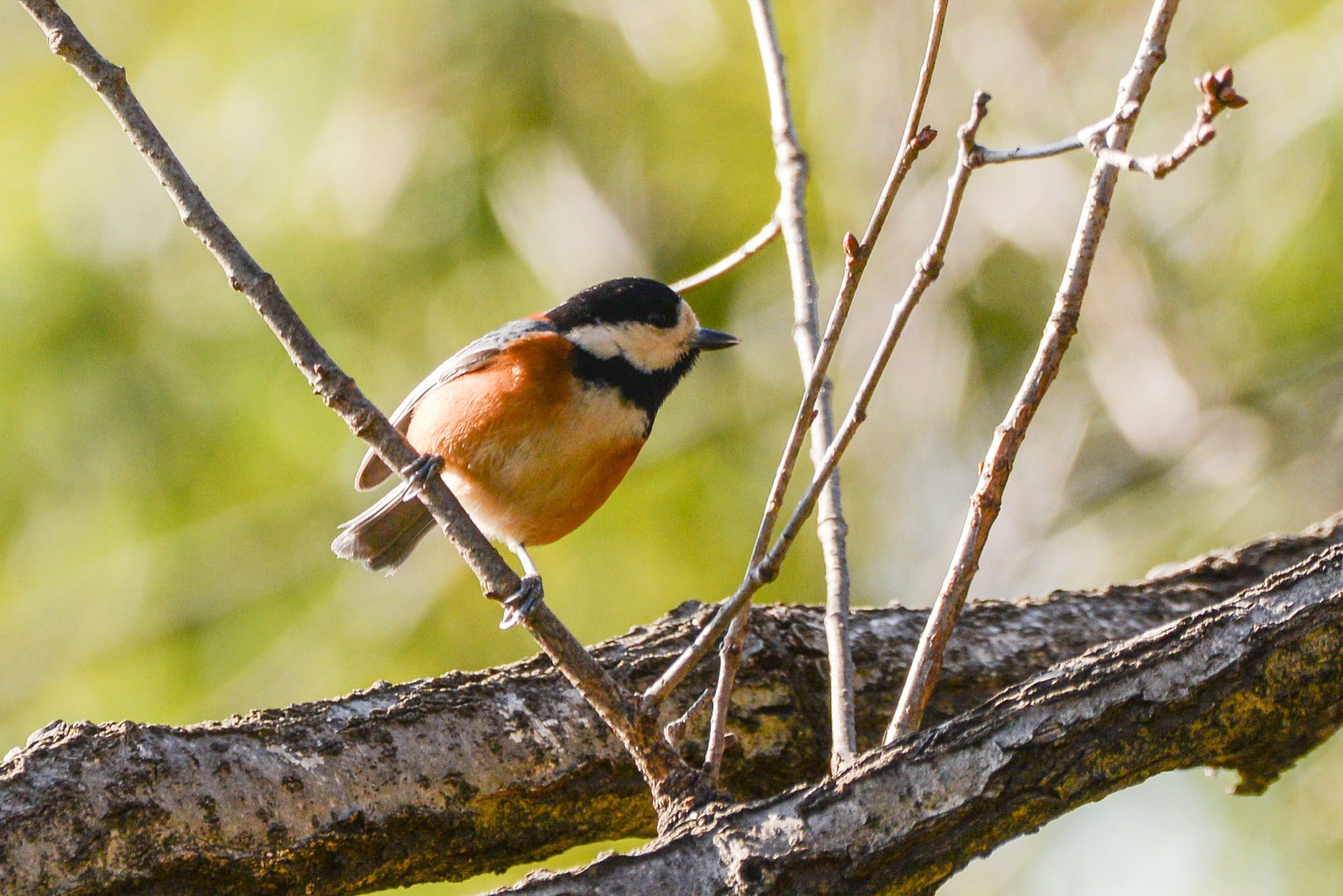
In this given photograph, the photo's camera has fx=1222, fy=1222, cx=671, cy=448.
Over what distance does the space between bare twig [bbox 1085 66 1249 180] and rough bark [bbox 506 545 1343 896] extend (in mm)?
810

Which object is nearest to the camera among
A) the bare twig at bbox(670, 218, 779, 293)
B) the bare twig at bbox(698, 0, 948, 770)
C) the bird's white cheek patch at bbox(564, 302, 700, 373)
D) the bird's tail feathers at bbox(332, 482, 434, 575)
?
the bare twig at bbox(698, 0, 948, 770)

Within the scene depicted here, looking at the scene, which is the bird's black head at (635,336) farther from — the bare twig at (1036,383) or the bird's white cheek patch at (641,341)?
the bare twig at (1036,383)

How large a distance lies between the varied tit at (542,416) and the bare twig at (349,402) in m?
1.03

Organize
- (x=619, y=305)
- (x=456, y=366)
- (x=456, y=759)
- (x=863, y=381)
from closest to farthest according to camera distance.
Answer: (x=863, y=381), (x=456, y=759), (x=456, y=366), (x=619, y=305)

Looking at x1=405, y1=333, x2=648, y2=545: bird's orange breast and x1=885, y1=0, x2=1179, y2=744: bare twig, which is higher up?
x1=405, y1=333, x2=648, y2=545: bird's orange breast

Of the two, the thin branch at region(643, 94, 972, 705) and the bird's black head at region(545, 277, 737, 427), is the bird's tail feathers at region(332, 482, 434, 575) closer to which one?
the bird's black head at region(545, 277, 737, 427)

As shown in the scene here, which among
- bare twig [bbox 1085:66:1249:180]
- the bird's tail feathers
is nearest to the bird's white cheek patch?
the bird's tail feathers

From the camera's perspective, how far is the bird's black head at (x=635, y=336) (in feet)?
10.9

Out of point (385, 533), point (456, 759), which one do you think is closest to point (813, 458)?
point (456, 759)

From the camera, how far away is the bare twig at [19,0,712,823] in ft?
5.84

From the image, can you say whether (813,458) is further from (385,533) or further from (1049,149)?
(385,533)

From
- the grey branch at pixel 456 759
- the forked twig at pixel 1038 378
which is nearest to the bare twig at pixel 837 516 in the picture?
the forked twig at pixel 1038 378

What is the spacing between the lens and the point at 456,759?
87.2 inches

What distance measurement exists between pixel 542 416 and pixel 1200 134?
1.90m
